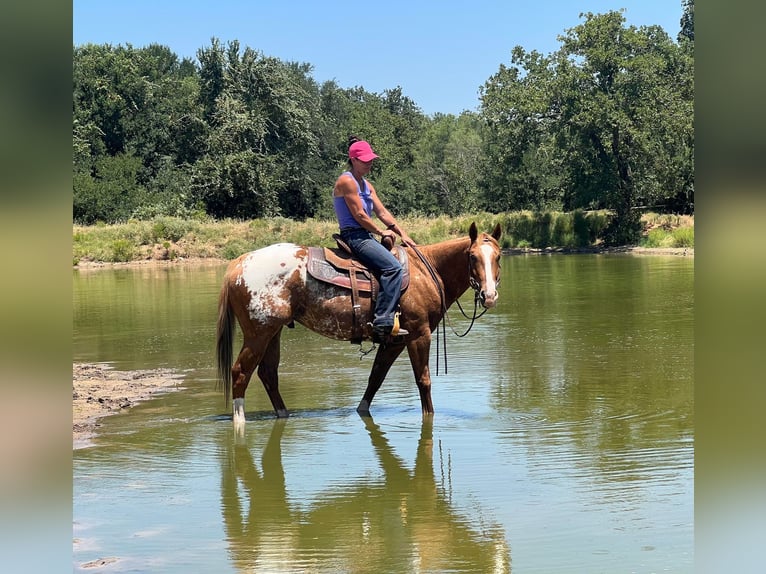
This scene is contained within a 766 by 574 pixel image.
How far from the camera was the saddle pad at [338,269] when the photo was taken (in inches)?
351

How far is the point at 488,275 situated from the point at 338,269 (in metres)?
1.53

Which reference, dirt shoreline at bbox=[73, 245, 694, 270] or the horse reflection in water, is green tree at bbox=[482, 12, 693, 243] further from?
the horse reflection in water

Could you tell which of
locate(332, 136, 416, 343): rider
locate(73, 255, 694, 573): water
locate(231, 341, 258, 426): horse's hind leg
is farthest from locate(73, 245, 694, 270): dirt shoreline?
locate(231, 341, 258, 426): horse's hind leg

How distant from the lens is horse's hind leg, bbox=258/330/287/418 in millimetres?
9352

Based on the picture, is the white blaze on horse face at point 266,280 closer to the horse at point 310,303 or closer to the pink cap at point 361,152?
the horse at point 310,303

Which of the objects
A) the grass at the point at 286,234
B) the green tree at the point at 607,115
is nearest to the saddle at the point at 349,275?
the grass at the point at 286,234

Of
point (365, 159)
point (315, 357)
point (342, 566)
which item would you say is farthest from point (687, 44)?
point (342, 566)

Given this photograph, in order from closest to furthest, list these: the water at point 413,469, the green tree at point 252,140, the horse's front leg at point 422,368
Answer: the water at point 413,469 < the horse's front leg at point 422,368 < the green tree at point 252,140

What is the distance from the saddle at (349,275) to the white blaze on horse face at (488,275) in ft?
2.84

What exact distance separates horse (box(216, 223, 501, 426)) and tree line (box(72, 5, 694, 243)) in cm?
4040
